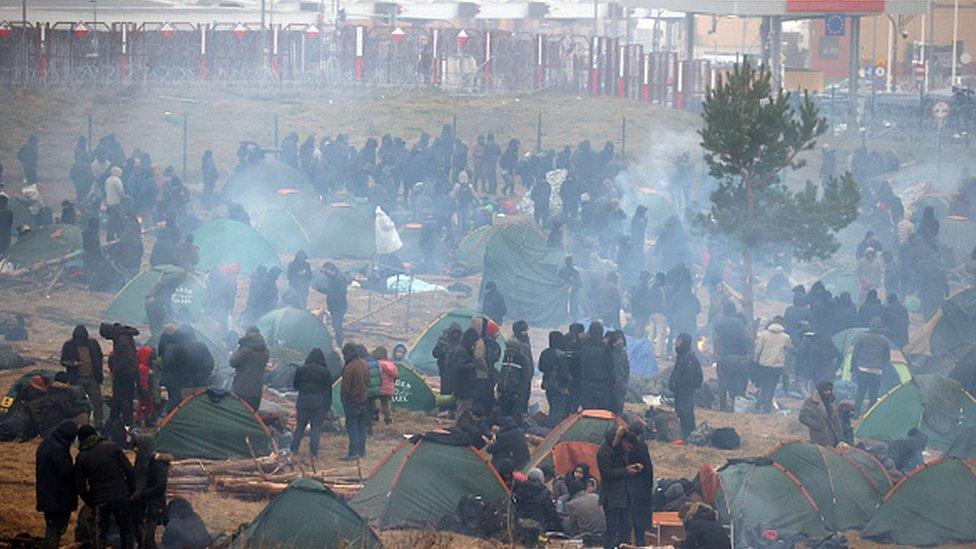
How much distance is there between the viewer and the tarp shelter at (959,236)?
32.2m

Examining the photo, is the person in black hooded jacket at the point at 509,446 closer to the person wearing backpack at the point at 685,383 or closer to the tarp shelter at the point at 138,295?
the person wearing backpack at the point at 685,383

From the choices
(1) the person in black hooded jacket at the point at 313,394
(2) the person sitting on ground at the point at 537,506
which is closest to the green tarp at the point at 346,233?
(1) the person in black hooded jacket at the point at 313,394

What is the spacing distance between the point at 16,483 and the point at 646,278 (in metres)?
12.4

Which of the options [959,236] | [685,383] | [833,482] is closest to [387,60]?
[959,236]

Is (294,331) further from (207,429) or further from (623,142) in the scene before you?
(623,142)

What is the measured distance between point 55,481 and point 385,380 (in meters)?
6.38

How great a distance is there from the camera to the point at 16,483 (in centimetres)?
1551

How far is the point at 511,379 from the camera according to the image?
61.5 ft

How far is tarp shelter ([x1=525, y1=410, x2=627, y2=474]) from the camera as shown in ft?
55.6

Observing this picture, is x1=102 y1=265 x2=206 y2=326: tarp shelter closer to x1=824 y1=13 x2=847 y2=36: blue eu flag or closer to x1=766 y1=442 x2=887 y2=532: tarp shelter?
x1=766 y1=442 x2=887 y2=532: tarp shelter

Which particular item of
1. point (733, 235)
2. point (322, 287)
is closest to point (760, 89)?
point (733, 235)

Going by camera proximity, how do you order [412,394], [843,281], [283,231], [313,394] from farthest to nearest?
[283,231] < [843,281] < [412,394] < [313,394]

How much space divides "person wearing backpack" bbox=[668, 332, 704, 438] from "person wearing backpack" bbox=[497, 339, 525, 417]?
1.98m

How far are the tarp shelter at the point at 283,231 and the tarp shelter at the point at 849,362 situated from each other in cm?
1114
